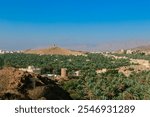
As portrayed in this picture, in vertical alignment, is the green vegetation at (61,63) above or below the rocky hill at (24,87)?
below

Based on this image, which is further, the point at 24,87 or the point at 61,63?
the point at 61,63

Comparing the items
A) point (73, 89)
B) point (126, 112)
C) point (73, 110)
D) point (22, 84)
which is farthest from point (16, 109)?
point (73, 89)

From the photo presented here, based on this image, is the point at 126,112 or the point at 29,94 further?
the point at 29,94

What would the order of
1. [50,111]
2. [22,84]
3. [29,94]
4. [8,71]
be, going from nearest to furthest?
[50,111] → [29,94] → [22,84] → [8,71]

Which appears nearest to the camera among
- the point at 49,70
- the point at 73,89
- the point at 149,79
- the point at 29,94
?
the point at 29,94

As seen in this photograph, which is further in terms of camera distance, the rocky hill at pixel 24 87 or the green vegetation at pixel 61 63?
the green vegetation at pixel 61 63

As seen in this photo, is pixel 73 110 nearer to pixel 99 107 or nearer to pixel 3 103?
pixel 99 107

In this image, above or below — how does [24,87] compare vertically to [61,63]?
above

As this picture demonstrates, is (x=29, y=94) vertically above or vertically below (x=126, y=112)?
below

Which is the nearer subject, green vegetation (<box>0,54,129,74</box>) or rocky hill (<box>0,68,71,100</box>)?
rocky hill (<box>0,68,71,100</box>)

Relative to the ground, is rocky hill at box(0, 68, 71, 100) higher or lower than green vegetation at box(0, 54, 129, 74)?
higher
